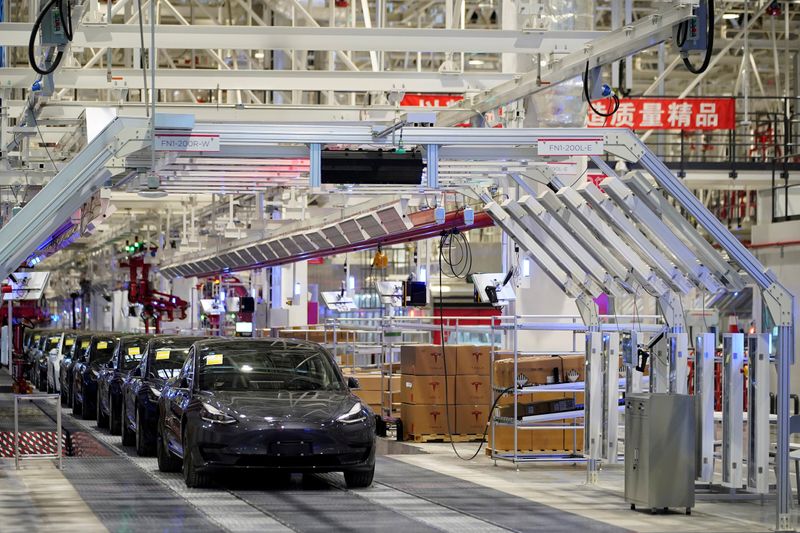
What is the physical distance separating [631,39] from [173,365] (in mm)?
7518

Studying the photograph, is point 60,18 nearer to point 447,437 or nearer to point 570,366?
point 570,366

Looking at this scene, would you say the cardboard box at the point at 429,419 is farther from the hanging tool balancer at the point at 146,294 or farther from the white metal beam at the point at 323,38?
the hanging tool balancer at the point at 146,294

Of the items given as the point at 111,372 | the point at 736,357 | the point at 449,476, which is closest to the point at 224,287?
the point at 111,372

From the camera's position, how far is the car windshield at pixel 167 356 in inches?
647

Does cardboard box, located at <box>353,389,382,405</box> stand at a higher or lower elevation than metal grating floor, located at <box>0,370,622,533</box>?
higher

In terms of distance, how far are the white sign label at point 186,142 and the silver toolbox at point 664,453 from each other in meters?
4.04

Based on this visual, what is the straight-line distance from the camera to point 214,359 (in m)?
13.2

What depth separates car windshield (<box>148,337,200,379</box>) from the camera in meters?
16.4

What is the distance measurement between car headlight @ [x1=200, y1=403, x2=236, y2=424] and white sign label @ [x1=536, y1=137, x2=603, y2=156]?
11.4 feet

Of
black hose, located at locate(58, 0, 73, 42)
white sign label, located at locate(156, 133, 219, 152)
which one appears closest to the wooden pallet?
white sign label, located at locate(156, 133, 219, 152)

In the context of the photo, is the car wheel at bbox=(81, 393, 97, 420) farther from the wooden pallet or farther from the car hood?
the car hood

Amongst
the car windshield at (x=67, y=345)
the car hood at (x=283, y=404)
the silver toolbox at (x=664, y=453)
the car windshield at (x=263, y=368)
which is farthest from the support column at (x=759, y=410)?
the car windshield at (x=67, y=345)

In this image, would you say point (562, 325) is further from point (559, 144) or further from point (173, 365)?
point (173, 365)

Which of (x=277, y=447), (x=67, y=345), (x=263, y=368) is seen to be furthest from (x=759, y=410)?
(x=67, y=345)
